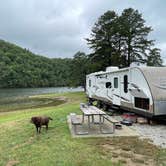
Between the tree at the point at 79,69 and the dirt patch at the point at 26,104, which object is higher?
the tree at the point at 79,69

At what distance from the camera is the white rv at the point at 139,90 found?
1012cm

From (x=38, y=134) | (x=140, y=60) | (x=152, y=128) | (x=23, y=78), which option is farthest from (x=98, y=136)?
(x=23, y=78)

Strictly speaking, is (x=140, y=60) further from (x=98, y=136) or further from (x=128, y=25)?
(x=98, y=136)

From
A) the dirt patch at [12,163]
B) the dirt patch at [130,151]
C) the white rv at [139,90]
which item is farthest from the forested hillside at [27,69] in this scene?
the dirt patch at [12,163]

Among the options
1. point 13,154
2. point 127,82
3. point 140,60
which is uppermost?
point 140,60

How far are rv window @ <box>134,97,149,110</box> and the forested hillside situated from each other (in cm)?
7668

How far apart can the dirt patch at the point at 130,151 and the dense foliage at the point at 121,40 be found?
25.9m

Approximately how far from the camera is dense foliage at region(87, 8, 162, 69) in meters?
34.0

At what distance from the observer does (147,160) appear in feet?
19.2

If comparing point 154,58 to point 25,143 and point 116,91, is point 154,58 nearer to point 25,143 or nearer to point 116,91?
point 116,91

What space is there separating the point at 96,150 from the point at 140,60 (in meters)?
30.3

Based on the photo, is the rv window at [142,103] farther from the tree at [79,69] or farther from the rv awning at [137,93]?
the tree at [79,69]

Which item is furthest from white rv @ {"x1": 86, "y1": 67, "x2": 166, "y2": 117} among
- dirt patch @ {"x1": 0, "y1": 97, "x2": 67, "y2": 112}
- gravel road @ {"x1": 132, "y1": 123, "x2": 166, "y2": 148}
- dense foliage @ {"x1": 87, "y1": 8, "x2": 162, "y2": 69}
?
dense foliage @ {"x1": 87, "y1": 8, "x2": 162, "y2": 69}

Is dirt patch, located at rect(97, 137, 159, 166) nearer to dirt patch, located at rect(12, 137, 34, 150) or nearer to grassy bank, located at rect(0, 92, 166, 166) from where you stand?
grassy bank, located at rect(0, 92, 166, 166)
